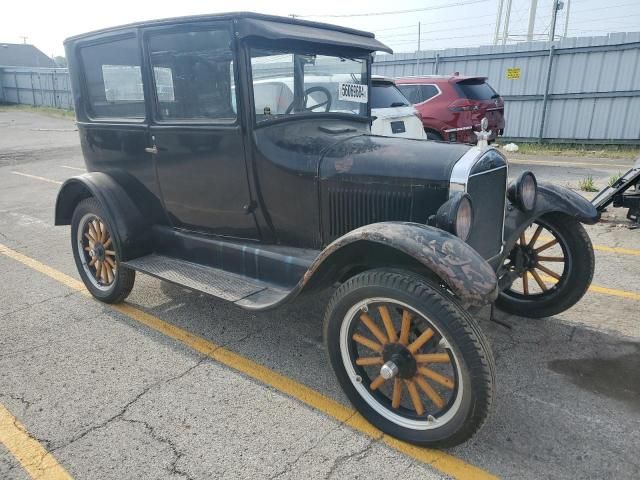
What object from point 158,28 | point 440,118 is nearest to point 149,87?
point 158,28

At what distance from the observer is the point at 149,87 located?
134 inches

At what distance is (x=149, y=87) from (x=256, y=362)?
2024 mm

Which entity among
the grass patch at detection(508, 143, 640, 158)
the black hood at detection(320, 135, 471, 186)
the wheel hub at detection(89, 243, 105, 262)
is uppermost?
the black hood at detection(320, 135, 471, 186)

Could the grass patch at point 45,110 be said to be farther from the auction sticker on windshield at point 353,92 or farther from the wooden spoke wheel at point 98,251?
the auction sticker on windshield at point 353,92

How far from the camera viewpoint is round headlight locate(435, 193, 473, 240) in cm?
243

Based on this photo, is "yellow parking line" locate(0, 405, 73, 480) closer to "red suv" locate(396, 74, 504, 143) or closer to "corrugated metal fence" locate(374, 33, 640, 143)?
"red suv" locate(396, 74, 504, 143)

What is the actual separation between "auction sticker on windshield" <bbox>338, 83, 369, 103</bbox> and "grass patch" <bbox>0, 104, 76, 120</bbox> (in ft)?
79.5

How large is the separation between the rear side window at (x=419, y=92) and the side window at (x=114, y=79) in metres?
7.03

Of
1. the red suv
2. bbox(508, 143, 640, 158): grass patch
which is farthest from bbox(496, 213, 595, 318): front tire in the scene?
bbox(508, 143, 640, 158): grass patch

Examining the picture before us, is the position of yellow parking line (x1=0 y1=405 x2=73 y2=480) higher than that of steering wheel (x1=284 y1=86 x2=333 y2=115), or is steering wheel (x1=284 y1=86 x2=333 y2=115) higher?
steering wheel (x1=284 y1=86 x2=333 y2=115)

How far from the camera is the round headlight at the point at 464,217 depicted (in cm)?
247

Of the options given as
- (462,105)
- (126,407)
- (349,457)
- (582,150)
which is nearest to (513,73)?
(582,150)

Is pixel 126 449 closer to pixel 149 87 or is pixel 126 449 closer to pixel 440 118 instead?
pixel 149 87

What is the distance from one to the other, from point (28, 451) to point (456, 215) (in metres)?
2.39
